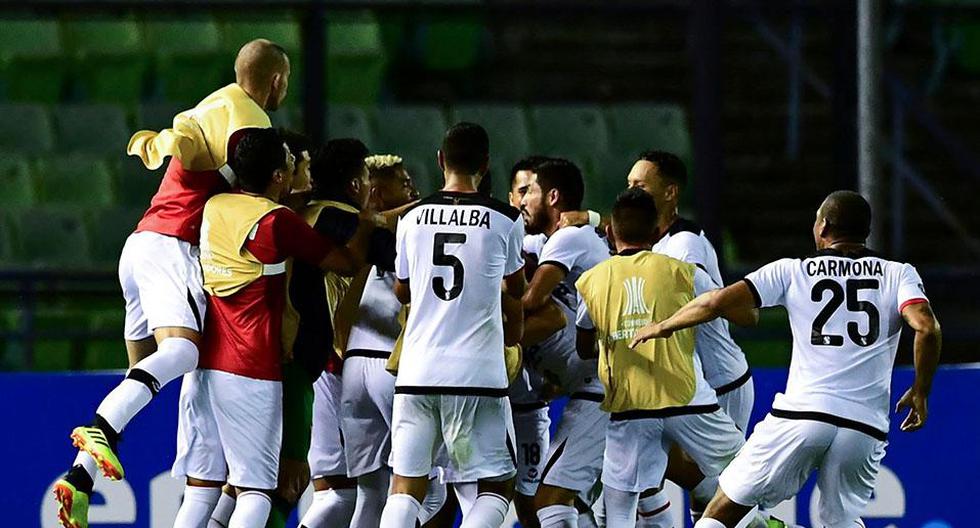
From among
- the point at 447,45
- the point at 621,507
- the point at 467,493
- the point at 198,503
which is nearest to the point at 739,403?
the point at 621,507

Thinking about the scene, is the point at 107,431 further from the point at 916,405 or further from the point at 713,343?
the point at 916,405

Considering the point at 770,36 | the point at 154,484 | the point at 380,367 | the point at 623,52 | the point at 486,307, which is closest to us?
the point at 486,307

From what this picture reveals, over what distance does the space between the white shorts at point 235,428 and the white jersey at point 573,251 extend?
115cm

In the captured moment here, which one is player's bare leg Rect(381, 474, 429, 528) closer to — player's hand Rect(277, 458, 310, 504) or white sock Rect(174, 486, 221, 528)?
player's hand Rect(277, 458, 310, 504)

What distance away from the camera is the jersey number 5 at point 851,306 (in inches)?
299

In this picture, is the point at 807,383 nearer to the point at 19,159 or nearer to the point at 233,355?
the point at 233,355

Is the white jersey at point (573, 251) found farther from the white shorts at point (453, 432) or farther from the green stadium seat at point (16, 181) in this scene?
the green stadium seat at point (16, 181)

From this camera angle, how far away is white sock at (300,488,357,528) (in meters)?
8.19

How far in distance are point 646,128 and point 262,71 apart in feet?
17.3

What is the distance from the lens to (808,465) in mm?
7695

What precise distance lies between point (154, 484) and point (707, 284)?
2820 millimetres

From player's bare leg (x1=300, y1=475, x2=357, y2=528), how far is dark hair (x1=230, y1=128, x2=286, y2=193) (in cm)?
130

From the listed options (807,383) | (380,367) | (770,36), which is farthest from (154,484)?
(770,36)

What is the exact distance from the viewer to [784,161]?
44.8 feet
